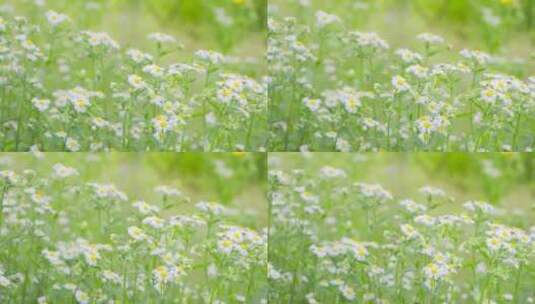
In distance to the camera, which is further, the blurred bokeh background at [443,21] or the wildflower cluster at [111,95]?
the blurred bokeh background at [443,21]

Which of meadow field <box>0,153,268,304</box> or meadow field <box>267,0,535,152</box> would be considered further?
meadow field <box>267,0,535,152</box>

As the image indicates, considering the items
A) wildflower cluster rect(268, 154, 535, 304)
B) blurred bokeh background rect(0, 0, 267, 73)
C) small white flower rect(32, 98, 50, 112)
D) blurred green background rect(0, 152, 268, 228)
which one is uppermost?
blurred bokeh background rect(0, 0, 267, 73)

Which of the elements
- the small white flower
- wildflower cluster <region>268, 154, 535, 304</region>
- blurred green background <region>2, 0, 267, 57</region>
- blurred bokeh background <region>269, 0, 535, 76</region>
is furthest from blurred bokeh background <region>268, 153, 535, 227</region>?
the small white flower

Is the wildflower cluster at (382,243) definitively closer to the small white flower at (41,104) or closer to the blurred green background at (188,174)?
the blurred green background at (188,174)

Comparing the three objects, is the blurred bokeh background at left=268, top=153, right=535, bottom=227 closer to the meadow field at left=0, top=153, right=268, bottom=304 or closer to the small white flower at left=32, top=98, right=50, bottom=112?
the meadow field at left=0, top=153, right=268, bottom=304

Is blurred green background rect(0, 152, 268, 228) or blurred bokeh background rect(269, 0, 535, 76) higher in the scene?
blurred bokeh background rect(269, 0, 535, 76)

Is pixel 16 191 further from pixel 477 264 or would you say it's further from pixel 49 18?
pixel 477 264

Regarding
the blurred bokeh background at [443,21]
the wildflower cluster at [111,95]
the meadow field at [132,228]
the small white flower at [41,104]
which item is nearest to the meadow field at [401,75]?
the blurred bokeh background at [443,21]
